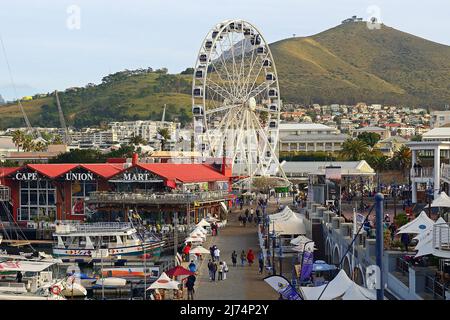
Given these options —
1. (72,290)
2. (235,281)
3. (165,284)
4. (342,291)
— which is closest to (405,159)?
(235,281)

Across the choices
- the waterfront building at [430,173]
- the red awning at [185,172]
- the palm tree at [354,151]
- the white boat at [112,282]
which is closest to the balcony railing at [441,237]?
the white boat at [112,282]

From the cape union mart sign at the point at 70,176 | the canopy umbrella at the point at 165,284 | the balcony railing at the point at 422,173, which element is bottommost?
the canopy umbrella at the point at 165,284

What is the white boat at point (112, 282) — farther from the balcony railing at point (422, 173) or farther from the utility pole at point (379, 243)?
the utility pole at point (379, 243)

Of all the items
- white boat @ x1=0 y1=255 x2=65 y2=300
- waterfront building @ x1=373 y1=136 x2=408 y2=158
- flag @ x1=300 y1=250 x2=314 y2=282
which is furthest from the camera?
waterfront building @ x1=373 y1=136 x2=408 y2=158

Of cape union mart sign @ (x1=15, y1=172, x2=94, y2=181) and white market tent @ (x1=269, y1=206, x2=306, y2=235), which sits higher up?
cape union mart sign @ (x1=15, y1=172, x2=94, y2=181)

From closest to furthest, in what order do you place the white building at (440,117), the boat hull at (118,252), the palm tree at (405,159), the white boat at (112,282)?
the white boat at (112,282)
the boat hull at (118,252)
the palm tree at (405,159)
the white building at (440,117)

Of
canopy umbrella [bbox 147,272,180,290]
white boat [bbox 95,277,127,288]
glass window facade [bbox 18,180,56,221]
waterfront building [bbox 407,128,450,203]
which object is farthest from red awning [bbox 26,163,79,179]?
canopy umbrella [bbox 147,272,180,290]

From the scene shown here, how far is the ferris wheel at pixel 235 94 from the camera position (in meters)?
79.1

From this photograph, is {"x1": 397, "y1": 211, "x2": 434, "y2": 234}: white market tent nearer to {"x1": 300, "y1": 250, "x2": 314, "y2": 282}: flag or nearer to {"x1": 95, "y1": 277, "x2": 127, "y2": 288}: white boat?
{"x1": 300, "y1": 250, "x2": 314, "y2": 282}: flag

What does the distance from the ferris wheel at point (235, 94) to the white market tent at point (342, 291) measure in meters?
55.6

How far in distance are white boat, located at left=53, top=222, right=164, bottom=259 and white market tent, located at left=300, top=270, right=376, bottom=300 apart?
97.2ft

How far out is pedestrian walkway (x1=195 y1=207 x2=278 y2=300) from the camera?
33.4m

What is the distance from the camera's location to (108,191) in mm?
66812

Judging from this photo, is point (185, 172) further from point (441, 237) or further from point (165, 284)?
point (441, 237)
